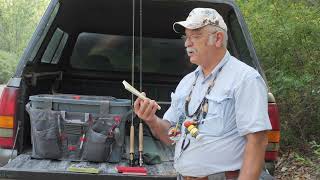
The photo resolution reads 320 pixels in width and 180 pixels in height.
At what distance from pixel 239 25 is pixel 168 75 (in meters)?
2.31

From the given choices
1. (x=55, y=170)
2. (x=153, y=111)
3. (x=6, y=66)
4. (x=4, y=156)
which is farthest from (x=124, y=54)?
(x=6, y=66)

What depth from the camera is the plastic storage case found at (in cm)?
396

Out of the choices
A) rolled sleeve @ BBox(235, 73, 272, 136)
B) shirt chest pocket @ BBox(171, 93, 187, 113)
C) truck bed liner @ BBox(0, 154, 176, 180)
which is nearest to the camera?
rolled sleeve @ BBox(235, 73, 272, 136)

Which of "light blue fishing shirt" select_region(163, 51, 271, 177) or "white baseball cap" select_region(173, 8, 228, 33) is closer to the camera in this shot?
"light blue fishing shirt" select_region(163, 51, 271, 177)

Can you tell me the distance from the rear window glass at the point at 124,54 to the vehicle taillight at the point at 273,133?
2528 mm

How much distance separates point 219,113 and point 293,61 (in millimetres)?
4645

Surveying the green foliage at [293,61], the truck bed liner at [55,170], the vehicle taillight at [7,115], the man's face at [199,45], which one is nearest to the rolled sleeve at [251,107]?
the man's face at [199,45]

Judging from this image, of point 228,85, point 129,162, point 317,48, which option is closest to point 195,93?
point 228,85

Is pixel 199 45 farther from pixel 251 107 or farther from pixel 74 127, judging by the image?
pixel 74 127

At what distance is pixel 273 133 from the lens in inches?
159

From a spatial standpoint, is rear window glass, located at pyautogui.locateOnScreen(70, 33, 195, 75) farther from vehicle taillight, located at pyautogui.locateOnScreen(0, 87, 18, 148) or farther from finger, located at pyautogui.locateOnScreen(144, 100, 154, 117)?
finger, located at pyautogui.locateOnScreen(144, 100, 154, 117)

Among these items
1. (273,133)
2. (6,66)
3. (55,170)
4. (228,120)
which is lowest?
(55,170)

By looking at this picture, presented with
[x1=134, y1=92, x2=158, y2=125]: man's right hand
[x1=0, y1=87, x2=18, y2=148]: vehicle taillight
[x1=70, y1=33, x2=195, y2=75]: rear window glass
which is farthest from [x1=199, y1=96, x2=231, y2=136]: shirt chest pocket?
[x1=70, y1=33, x2=195, y2=75]: rear window glass

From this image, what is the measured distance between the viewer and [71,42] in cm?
629
